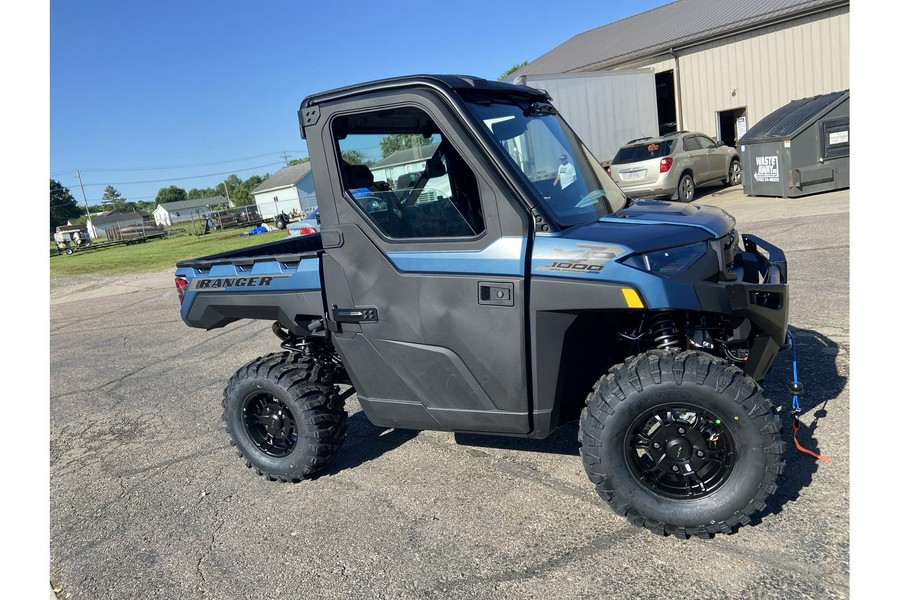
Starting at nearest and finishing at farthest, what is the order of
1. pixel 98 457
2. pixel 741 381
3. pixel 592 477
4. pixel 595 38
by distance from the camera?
1. pixel 741 381
2. pixel 592 477
3. pixel 98 457
4. pixel 595 38

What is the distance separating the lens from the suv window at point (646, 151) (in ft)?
53.9

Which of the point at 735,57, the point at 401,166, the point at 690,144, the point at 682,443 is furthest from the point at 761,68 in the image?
the point at 682,443

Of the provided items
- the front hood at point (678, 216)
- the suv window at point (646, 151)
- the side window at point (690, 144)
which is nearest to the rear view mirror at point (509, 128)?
the front hood at point (678, 216)

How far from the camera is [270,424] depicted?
4.31 m

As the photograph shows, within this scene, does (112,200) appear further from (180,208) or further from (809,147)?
(809,147)

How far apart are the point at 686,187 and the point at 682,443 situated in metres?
15.1

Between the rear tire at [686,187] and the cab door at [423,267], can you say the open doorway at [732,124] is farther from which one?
the cab door at [423,267]

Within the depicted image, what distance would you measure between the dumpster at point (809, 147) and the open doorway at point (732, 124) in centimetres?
764

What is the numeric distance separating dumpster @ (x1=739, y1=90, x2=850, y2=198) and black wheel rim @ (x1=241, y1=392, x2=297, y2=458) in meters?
12.9

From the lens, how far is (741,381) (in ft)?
9.71

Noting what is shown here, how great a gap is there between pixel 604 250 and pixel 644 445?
0.98m

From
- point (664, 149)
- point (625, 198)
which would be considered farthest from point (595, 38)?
point (625, 198)

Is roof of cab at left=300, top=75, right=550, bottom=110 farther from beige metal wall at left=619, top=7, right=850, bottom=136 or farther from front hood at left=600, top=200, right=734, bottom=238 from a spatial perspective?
beige metal wall at left=619, top=7, right=850, bottom=136
